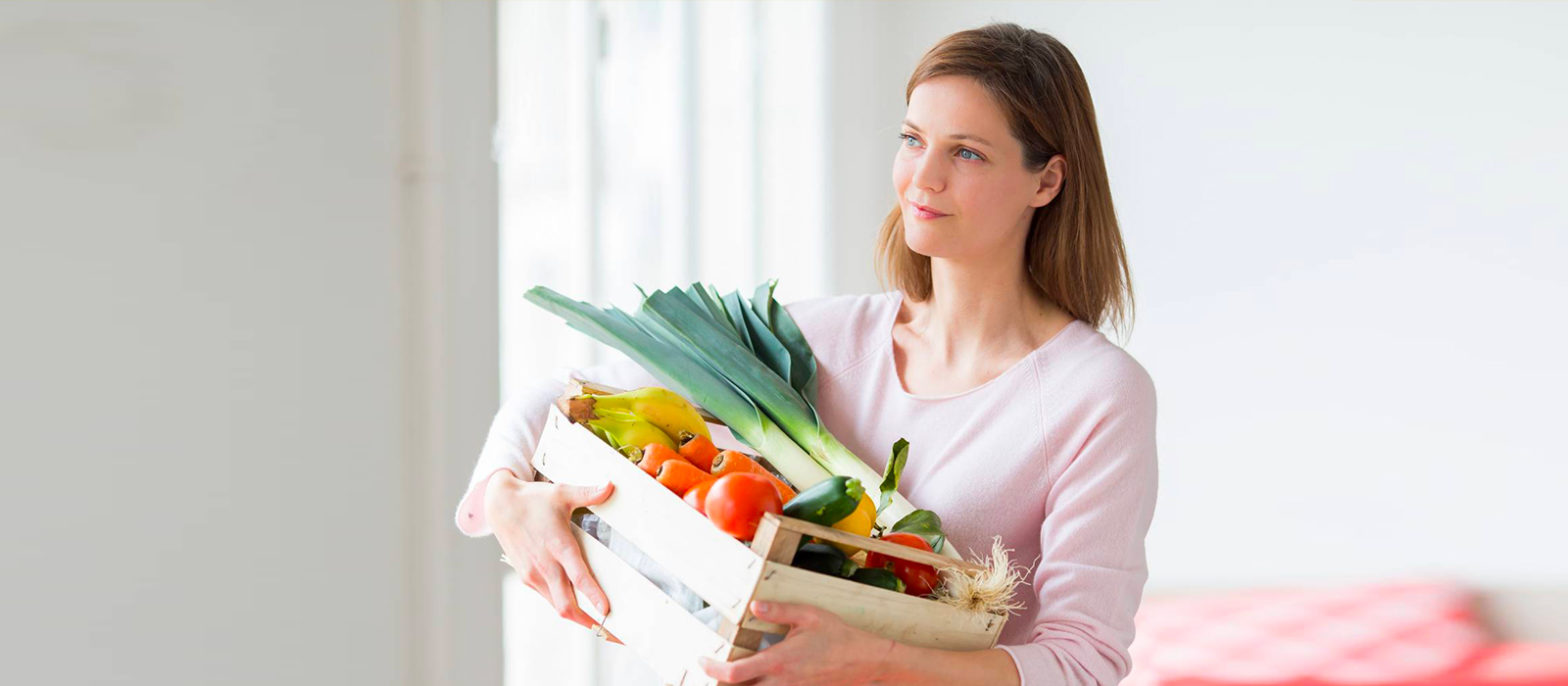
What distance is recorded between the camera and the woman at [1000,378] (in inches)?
52.4

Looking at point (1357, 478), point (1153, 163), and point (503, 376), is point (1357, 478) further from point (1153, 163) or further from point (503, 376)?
point (503, 376)

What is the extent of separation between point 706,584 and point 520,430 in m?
0.46

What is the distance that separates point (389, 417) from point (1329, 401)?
2256 mm

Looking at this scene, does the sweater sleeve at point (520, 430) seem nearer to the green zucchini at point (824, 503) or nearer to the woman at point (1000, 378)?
the woman at point (1000, 378)

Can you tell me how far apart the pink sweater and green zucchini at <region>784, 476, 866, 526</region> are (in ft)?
0.95

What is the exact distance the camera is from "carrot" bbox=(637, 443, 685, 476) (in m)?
1.18

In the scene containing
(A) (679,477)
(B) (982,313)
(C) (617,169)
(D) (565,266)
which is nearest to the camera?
(A) (679,477)

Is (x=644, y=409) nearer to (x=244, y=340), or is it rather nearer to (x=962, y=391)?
(x=962, y=391)

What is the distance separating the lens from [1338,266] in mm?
3037

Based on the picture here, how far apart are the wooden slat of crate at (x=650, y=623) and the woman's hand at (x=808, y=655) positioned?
0.02 m

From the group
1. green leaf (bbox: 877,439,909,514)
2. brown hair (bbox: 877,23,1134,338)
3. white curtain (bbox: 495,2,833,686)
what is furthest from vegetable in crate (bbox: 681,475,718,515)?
white curtain (bbox: 495,2,833,686)

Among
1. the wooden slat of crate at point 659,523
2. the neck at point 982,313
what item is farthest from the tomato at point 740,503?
the neck at point 982,313

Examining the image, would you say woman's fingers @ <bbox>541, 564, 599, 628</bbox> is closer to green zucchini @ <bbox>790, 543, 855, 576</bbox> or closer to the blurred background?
green zucchini @ <bbox>790, 543, 855, 576</bbox>

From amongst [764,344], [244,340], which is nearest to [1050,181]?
[764,344]
